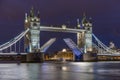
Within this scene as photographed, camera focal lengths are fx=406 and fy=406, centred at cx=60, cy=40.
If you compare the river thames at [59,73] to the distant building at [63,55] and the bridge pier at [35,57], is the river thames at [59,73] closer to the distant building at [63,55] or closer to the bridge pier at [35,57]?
the bridge pier at [35,57]

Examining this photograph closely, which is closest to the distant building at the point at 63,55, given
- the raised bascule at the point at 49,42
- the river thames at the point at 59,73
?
the raised bascule at the point at 49,42

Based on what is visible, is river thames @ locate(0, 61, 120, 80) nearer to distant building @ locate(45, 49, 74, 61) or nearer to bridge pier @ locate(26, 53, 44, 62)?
bridge pier @ locate(26, 53, 44, 62)

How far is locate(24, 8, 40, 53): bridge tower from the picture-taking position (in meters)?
115

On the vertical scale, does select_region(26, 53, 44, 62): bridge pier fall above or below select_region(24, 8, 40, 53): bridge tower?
below

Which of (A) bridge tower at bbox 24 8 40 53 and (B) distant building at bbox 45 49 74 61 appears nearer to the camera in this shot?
(A) bridge tower at bbox 24 8 40 53

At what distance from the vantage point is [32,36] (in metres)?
118

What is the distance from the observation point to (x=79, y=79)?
35.3 m

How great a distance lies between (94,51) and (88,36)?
17.3 feet

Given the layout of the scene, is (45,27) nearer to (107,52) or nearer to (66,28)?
(66,28)

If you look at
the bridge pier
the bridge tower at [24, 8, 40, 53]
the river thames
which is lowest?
the river thames

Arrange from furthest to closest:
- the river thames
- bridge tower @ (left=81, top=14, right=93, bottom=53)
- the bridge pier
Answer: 1. bridge tower @ (left=81, top=14, right=93, bottom=53)
2. the bridge pier
3. the river thames

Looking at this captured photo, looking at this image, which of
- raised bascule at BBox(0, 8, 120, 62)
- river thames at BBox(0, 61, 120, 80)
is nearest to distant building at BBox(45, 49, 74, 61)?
raised bascule at BBox(0, 8, 120, 62)

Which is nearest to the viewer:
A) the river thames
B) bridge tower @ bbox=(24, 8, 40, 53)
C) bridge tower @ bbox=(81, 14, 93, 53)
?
the river thames

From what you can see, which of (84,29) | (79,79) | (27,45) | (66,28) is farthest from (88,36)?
(79,79)
